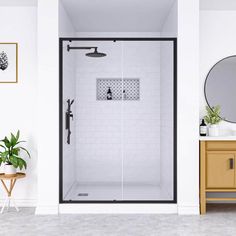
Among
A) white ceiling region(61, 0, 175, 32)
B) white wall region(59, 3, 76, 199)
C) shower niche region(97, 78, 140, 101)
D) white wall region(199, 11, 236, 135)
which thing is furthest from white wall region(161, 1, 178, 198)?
white wall region(59, 3, 76, 199)

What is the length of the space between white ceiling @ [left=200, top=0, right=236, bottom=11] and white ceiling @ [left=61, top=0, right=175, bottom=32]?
429 mm

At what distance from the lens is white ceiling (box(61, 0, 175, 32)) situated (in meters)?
4.29

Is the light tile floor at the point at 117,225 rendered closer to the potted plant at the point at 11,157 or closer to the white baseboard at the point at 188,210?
the white baseboard at the point at 188,210

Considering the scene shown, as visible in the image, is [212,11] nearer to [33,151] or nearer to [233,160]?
[233,160]

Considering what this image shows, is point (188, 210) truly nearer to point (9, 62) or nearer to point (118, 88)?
point (118, 88)

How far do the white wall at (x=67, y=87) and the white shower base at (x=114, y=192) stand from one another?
176mm

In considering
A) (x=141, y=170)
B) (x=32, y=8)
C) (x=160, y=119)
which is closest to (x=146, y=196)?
(x=141, y=170)

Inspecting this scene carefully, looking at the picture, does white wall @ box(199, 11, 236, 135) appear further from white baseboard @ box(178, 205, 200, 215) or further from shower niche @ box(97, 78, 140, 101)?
shower niche @ box(97, 78, 140, 101)

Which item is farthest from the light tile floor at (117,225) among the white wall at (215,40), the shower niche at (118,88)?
the shower niche at (118,88)

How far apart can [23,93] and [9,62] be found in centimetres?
45

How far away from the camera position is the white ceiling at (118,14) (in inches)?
169

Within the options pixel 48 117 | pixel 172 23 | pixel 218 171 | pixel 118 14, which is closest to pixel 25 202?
pixel 48 117

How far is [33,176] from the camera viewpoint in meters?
4.52

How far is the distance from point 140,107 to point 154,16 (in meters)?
1.55
